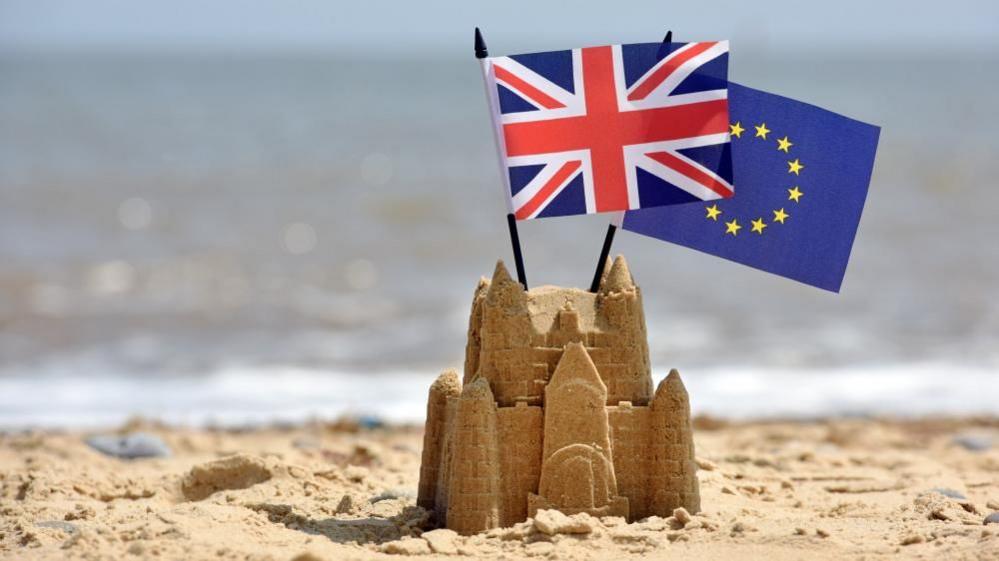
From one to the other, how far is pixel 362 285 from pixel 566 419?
13321 mm

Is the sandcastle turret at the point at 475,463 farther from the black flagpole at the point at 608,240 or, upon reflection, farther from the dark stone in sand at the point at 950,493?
the dark stone in sand at the point at 950,493

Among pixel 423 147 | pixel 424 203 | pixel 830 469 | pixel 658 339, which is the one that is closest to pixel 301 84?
pixel 423 147

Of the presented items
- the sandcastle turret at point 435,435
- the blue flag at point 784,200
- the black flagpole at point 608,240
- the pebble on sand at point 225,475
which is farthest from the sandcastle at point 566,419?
the pebble on sand at point 225,475

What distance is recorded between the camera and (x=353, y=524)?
806 cm

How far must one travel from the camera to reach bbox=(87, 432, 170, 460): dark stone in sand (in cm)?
1114

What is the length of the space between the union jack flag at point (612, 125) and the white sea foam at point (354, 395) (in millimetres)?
6388

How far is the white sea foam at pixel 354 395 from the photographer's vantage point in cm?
1388

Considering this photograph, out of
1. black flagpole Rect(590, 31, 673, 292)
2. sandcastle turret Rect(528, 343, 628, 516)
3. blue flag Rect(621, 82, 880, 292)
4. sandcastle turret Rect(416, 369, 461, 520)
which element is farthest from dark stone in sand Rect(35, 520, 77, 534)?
blue flag Rect(621, 82, 880, 292)

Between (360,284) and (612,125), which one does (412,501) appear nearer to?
(612,125)

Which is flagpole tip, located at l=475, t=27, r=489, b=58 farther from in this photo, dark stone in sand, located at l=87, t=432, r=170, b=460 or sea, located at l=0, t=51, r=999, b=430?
sea, located at l=0, t=51, r=999, b=430

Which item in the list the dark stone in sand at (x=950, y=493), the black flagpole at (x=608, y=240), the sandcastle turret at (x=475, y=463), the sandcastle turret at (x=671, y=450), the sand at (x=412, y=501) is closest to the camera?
the sand at (x=412, y=501)

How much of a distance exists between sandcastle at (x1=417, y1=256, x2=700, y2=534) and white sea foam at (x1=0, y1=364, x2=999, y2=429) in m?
6.13

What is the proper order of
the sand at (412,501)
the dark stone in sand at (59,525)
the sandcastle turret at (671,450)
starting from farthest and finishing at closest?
1. the dark stone in sand at (59,525)
2. the sandcastle turret at (671,450)
3. the sand at (412,501)

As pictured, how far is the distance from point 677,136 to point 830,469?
13.0ft
